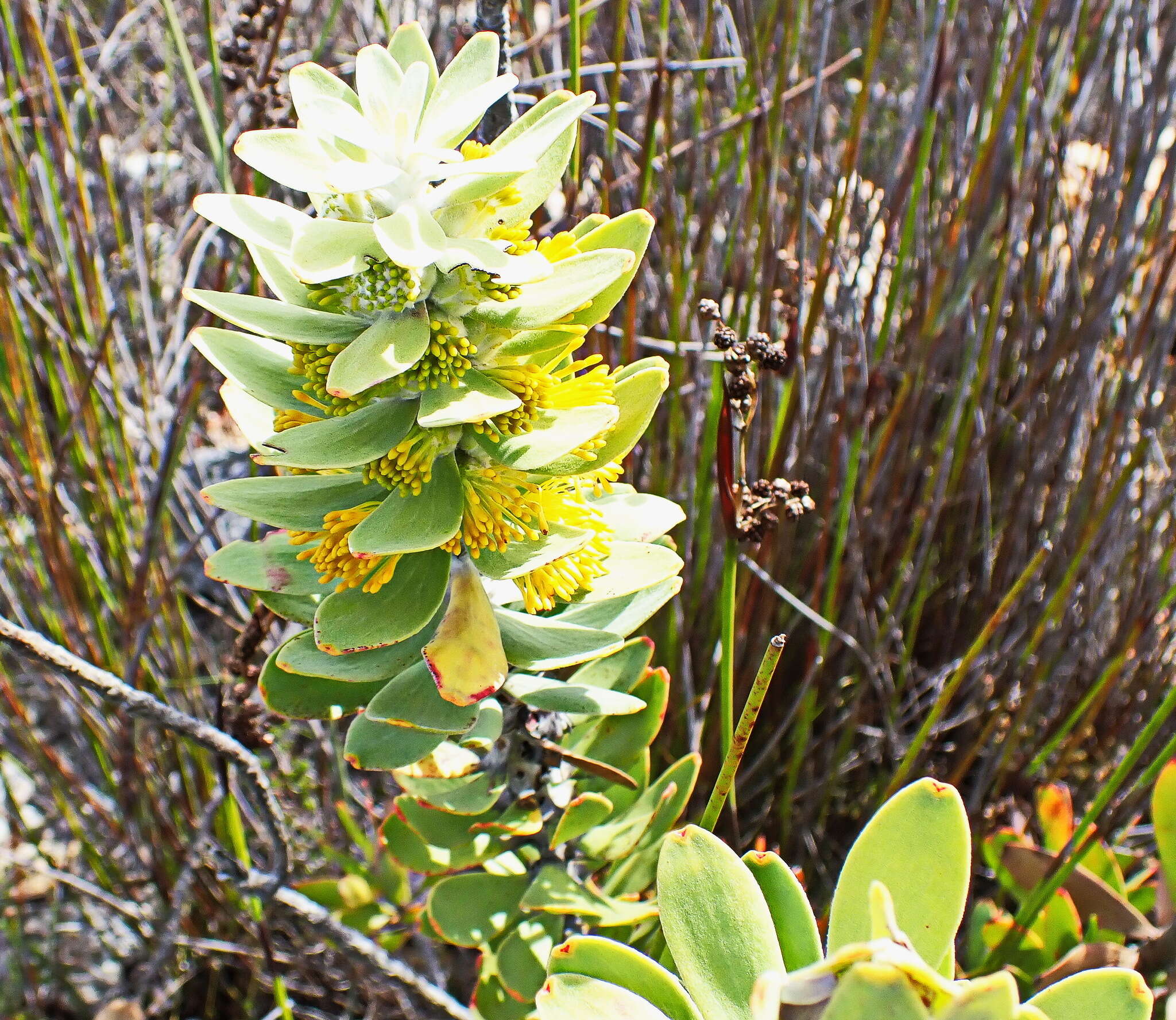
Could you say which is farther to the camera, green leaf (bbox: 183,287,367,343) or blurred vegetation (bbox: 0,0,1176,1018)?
blurred vegetation (bbox: 0,0,1176,1018)

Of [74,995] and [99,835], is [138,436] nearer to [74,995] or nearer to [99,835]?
[99,835]

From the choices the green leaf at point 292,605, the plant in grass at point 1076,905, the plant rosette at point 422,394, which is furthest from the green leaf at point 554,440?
the plant in grass at point 1076,905

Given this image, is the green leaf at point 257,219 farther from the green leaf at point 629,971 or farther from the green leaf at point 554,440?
the green leaf at point 629,971

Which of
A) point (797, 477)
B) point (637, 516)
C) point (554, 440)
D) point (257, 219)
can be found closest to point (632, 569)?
point (637, 516)

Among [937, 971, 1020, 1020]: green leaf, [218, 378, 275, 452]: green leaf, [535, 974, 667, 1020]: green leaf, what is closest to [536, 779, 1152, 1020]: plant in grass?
[535, 974, 667, 1020]: green leaf

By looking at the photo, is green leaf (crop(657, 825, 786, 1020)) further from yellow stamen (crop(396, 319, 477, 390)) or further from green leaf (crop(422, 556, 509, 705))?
yellow stamen (crop(396, 319, 477, 390))

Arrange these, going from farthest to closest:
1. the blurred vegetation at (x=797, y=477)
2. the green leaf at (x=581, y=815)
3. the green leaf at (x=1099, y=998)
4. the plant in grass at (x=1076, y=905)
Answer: the blurred vegetation at (x=797, y=477) → the plant in grass at (x=1076, y=905) → the green leaf at (x=581, y=815) → the green leaf at (x=1099, y=998)
